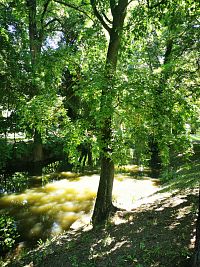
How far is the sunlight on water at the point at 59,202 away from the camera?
1145 cm

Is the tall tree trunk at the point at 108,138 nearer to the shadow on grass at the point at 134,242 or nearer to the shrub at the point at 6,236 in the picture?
the shadow on grass at the point at 134,242

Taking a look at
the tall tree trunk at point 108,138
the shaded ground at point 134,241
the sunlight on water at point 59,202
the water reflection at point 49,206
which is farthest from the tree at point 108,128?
the water reflection at point 49,206

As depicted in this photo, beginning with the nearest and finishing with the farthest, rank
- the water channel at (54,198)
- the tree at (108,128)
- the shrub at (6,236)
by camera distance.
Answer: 1. the tree at (108,128)
2. the shrub at (6,236)
3. the water channel at (54,198)

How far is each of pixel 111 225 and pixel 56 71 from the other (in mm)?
4809

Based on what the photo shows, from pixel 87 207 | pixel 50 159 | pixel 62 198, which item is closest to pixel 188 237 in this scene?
pixel 87 207

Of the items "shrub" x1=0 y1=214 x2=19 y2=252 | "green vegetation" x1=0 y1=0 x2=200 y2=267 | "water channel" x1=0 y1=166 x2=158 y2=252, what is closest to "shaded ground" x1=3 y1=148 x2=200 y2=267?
"green vegetation" x1=0 y1=0 x2=200 y2=267

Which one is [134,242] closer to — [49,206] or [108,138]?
[108,138]

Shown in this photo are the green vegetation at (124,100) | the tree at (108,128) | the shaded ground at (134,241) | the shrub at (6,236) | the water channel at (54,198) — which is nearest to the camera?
the shaded ground at (134,241)

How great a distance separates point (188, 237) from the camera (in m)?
6.74

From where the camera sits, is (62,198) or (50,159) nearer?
(62,198)

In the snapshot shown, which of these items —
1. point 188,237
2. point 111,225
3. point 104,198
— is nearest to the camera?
point 188,237

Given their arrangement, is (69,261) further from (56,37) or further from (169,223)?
(56,37)

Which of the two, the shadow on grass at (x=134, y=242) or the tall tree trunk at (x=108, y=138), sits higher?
the tall tree trunk at (x=108, y=138)

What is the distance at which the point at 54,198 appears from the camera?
576 inches
